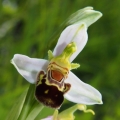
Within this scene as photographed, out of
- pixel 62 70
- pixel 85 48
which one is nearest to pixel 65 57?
pixel 62 70

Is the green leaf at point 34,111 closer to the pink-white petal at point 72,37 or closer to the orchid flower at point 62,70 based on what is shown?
the orchid flower at point 62,70

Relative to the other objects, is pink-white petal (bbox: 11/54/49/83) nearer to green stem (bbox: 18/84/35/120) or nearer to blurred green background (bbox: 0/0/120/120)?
green stem (bbox: 18/84/35/120)

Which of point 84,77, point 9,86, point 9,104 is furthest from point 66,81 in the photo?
point 84,77

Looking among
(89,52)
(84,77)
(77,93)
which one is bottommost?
(84,77)

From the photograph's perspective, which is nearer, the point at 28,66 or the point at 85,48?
the point at 28,66

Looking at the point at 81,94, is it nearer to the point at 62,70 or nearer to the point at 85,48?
the point at 62,70

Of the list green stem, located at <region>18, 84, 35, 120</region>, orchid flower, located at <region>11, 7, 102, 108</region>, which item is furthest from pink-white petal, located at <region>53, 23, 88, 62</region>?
green stem, located at <region>18, 84, 35, 120</region>

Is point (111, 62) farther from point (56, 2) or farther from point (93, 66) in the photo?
point (56, 2)

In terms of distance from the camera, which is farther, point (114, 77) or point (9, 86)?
point (114, 77)
